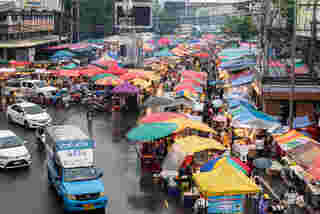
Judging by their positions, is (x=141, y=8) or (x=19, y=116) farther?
(x=141, y=8)

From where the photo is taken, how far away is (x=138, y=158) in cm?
2144

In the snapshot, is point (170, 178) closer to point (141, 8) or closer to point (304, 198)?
point (304, 198)

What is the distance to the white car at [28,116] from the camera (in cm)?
2638

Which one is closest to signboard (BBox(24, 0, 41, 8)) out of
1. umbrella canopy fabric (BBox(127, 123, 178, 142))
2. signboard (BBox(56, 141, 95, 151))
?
umbrella canopy fabric (BBox(127, 123, 178, 142))

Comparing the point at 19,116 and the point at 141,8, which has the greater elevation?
the point at 141,8

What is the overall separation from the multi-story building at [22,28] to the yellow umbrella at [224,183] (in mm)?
40387

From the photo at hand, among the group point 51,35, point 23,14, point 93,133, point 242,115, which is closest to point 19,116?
point 93,133

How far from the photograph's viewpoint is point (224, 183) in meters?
13.8

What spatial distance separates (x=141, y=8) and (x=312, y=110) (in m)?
39.0

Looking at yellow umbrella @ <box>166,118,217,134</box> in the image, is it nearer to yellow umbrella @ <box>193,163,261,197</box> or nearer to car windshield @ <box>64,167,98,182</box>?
car windshield @ <box>64,167,98,182</box>

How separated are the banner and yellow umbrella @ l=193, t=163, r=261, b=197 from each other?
23 cm

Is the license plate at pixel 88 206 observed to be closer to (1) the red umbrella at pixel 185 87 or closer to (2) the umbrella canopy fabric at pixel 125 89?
(1) the red umbrella at pixel 185 87

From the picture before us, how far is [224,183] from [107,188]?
5.22 meters

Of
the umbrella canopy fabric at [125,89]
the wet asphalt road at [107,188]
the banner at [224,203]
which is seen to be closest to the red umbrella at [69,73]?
the umbrella canopy fabric at [125,89]
